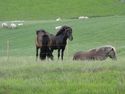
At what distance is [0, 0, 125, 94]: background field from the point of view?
50.7ft

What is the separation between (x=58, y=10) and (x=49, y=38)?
66.7 metres

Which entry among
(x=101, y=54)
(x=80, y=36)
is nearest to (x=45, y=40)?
(x=101, y=54)

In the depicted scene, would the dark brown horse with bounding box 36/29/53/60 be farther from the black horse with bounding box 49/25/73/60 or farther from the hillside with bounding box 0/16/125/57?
the hillside with bounding box 0/16/125/57

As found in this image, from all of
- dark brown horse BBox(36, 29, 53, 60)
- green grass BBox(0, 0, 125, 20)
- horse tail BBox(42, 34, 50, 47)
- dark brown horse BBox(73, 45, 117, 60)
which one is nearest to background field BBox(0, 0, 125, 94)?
green grass BBox(0, 0, 125, 20)

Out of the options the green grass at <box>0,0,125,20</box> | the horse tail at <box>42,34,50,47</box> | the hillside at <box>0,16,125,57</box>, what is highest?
the green grass at <box>0,0,125,20</box>

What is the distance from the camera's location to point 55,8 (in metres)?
93.6

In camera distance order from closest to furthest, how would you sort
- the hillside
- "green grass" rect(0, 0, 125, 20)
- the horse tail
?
the horse tail, the hillside, "green grass" rect(0, 0, 125, 20)

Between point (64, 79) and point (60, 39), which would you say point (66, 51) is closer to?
point (60, 39)

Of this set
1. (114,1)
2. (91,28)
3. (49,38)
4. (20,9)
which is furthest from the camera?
(114,1)

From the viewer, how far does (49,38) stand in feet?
→ 85.6

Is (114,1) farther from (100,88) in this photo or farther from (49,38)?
(100,88)

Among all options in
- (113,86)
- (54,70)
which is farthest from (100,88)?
(54,70)

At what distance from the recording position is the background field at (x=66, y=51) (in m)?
15.5

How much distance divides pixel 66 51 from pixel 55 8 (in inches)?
2228
